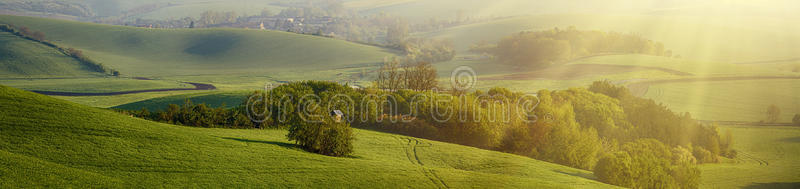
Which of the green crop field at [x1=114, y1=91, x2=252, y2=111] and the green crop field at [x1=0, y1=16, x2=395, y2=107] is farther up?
the green crop field at [x1=0, y1=16, x2=395, y2=107]

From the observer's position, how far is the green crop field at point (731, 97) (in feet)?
146

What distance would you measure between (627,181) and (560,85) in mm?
51149

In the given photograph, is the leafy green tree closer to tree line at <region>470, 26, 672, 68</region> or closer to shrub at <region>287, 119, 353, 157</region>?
tree line at <region>470, 26, 672, 68</region>

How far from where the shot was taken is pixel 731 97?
5125 centimetres

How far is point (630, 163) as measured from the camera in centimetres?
1608

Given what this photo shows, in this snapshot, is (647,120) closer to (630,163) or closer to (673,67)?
(630,163)

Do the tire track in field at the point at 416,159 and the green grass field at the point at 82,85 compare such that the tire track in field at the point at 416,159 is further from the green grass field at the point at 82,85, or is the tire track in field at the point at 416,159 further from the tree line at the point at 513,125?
the green grass field at the point at 82,85

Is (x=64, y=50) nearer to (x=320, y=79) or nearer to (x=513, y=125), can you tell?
(x=320, y=79)

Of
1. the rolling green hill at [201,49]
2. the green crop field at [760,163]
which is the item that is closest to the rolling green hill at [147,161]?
the green crop field at [760,163]

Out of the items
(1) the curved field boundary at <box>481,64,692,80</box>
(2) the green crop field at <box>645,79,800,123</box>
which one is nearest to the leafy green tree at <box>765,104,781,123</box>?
(2) the green crop field at <box>645,79,800,123</box>

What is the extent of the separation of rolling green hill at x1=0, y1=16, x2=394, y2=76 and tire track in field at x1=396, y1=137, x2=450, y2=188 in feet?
241

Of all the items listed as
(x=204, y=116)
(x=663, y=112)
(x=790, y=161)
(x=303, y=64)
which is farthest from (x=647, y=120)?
(x=303, y=64)

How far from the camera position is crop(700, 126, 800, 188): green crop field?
22.4m

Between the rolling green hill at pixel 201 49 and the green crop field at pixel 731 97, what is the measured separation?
57.0 m
